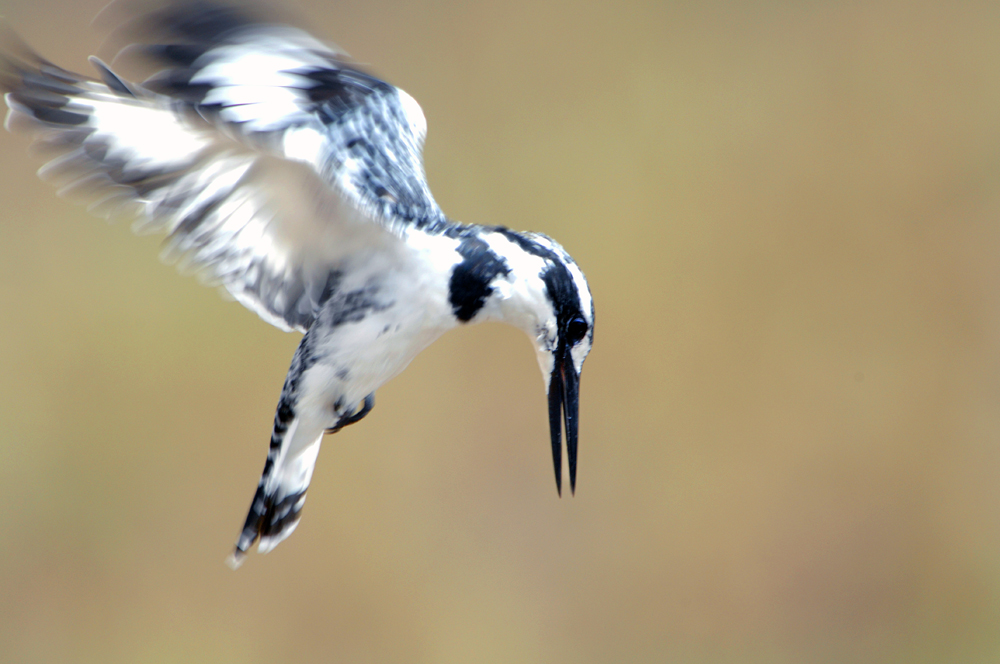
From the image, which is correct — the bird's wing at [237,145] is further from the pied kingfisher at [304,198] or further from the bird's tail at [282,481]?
the bird's tail at [282,481]

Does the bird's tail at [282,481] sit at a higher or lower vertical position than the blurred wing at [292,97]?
lower

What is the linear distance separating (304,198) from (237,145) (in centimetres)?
8

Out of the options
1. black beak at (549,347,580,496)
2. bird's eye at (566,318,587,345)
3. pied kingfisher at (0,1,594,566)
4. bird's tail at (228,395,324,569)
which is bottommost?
bird's tail at (228,395,324,569)

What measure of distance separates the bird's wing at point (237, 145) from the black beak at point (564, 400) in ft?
0.55

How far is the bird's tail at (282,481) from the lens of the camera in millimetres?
744

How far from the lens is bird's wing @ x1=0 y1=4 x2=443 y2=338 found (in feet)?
1.93

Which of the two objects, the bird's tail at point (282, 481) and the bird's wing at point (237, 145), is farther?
the bird's tail at point (282, 481)

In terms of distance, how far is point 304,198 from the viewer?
2.18ft

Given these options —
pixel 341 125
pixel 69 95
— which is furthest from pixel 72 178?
pixel 341 125

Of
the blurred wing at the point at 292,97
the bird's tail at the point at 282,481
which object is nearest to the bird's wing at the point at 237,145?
the blurred wing at the point at 292,97

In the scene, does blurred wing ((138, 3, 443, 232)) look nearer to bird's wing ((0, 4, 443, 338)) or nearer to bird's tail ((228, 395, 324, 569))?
bird's wing ((0, 4, 443, 338))

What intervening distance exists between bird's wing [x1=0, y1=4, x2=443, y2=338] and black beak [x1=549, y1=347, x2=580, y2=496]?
168mm

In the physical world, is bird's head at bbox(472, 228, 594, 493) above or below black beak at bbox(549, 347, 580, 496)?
above

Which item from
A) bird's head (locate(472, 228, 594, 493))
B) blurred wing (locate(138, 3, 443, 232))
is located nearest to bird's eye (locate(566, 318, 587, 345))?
bird's head (locate(472, 228, 594, 493))
